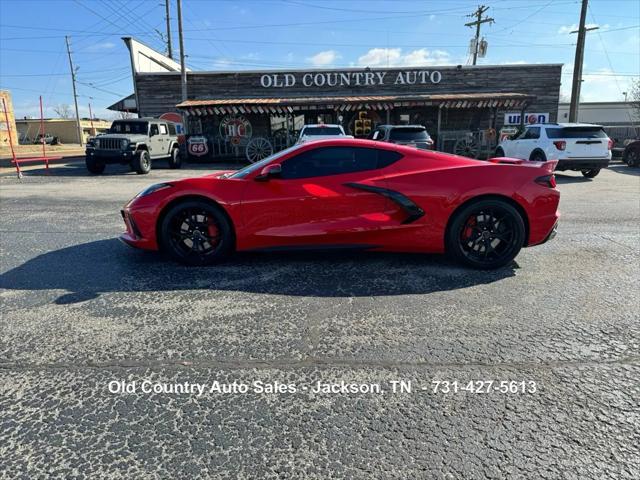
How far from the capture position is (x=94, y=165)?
15.2 m

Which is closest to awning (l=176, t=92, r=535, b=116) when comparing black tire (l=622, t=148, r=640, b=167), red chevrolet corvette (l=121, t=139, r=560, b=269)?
black tire (l=622, t=148, r=640, b=167)

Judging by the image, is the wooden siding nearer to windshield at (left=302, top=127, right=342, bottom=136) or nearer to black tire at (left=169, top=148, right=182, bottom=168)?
black tire at (left=169, top=148, right=182, bottom=168)

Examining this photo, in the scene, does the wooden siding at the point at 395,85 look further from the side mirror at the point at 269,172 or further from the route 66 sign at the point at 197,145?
the side mirror at the point at 269,172

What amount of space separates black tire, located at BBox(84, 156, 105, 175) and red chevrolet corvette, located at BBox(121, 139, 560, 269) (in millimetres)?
12028

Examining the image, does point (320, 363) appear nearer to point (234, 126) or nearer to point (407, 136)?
point (407, 136)

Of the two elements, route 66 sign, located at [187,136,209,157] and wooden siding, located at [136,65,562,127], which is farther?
wooden siding, located at [136,65,562,127]

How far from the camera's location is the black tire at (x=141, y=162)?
586 inches

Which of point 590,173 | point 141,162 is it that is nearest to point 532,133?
point 590,173

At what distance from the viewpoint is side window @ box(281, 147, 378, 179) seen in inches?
177

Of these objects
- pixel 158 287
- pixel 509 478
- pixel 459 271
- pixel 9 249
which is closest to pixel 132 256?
pixel 158 287

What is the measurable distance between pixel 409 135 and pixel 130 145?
9350mm

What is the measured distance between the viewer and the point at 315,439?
2055 millimetres

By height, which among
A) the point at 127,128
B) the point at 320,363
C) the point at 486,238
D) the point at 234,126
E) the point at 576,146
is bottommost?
the point at 320,363

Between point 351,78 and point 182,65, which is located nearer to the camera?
point 182,65
